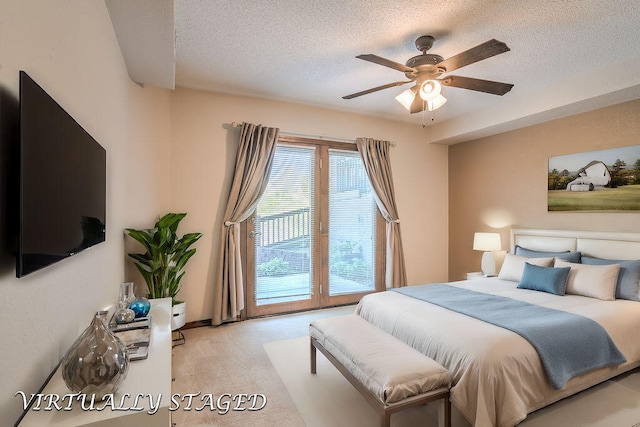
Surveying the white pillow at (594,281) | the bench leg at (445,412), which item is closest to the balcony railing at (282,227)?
the bench leg at (445,412)

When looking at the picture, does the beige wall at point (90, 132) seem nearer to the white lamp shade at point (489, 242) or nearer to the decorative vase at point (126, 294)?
the decorative vase at point (126, 294)

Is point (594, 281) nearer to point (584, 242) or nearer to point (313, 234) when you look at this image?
point (584, 242)

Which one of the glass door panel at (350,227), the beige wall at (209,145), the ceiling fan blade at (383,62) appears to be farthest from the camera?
the glass door panel at (350,227)

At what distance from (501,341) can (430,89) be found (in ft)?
6.27

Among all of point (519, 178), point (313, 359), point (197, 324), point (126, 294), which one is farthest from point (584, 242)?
point (197, 324)

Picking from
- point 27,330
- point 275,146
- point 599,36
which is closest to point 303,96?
point 275,146

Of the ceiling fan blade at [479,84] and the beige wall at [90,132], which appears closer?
the beige wall at [90,132]

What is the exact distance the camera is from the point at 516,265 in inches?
141

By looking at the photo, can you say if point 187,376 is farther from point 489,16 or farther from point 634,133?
point 634,133

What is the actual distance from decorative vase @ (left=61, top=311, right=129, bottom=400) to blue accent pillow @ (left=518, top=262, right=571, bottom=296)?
11.7 feet

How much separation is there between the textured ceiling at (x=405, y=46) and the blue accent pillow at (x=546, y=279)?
5.93 ft

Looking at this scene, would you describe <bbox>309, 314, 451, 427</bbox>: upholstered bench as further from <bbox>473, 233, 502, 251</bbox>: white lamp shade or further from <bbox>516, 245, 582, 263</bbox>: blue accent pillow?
<bbox>473, 233, 502, 251</bbox>: white lamp shade

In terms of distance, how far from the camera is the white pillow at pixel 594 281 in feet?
9.18

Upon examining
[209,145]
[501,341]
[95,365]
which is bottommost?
[501,341]
